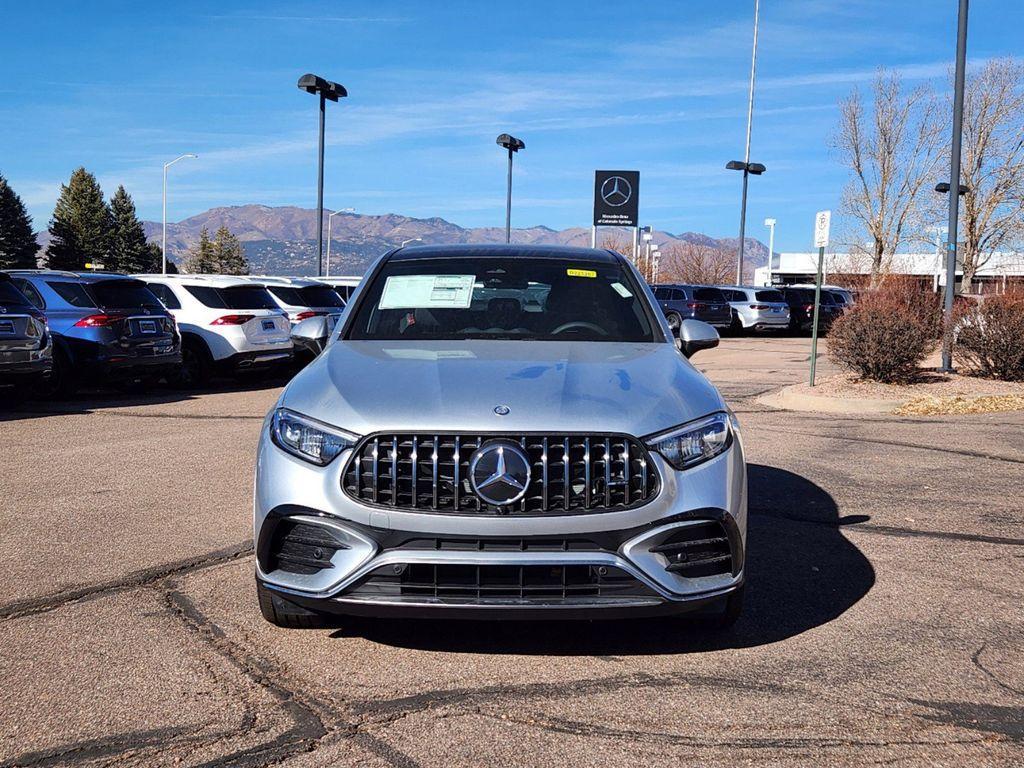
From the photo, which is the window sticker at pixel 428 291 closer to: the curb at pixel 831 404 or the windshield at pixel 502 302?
the windshield at pixel 502 302

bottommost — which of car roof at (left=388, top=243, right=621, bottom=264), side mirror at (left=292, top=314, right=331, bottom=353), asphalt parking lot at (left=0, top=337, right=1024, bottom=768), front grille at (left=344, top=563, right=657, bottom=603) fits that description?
asphalt parking lot at (left=0, top=337, right=1024, bottom=768)

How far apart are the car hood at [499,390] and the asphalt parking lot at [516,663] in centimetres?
94

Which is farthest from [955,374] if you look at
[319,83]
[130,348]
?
[319,83]

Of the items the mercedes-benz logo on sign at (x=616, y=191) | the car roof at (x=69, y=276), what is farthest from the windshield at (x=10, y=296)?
the mercedes-benz logo on sign at (x=616, y=191)

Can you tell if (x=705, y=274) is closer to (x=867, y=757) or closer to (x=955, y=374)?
(x=955, y=374)

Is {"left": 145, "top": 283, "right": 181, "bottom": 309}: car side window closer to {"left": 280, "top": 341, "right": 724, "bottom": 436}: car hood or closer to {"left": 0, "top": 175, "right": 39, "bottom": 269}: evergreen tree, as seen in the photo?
{"left": 280, "top": 341, "right": 724, "bottom": 436}: car hood

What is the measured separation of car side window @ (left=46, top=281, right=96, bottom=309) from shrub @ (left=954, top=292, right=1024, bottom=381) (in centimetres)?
1234

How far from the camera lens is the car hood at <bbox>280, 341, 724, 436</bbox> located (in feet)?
12.9

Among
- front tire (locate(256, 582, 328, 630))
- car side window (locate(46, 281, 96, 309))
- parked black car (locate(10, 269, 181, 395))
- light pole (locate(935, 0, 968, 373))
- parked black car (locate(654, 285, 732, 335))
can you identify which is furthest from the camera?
parked black car (locate(654, 285, 732, 335))

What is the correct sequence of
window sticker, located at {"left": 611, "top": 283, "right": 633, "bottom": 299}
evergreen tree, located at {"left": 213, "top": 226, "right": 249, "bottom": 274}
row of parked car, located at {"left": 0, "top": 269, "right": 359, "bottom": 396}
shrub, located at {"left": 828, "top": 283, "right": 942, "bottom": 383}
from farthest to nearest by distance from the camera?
evergreen tree, located at {"left": 213, "top": 226, "right": 249, "bottom": 274}
shrub, located at {"left": 828, "top": 283, "right": 942, "bottom": 383}
row of parked car, located at {"left": 0, "top": 269, "right": 359, "bottom": 396}
window sticker, located at {"left": 611, "top": 283, "right": 633, "bottom": 299}

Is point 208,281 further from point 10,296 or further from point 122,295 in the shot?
point 10,296

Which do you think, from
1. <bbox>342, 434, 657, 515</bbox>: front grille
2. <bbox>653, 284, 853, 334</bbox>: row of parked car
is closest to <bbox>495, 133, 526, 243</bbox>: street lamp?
<bbox>653, 284, 853, 334</bbox>: row of parked car

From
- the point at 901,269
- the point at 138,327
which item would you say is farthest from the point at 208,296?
the point at 901,269

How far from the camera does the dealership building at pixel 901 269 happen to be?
87.9 ft
